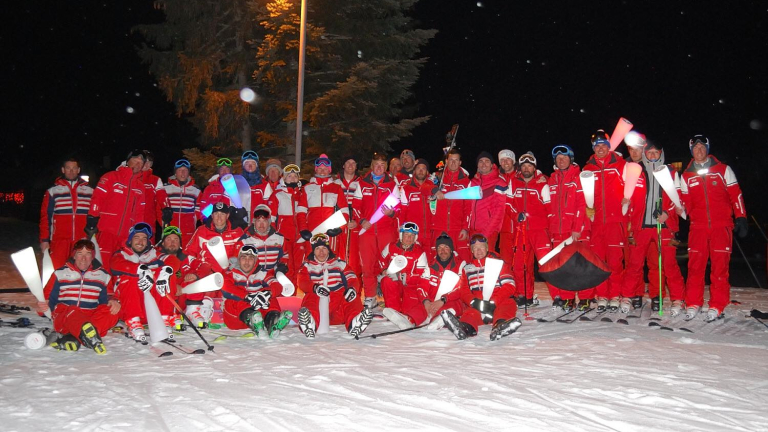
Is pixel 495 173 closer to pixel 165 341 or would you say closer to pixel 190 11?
pixel 165 341

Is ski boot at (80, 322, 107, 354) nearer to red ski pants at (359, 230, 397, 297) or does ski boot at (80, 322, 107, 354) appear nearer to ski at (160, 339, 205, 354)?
ski at (160, 339, 205, 354)

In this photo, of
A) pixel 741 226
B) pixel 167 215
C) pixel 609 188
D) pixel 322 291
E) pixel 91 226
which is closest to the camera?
pixel 322 291

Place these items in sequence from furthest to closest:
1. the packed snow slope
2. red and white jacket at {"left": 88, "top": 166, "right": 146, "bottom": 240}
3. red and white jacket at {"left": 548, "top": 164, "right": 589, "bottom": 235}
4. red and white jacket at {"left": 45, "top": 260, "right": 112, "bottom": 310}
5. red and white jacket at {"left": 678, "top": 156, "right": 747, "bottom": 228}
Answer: red and white jacket at {"left": 88, "top": 166, "right": 146, "bottom": 240}
red and white jacket at {"left": 548, "top": 164, "right": 589, "bottom": 235}
red and white jacket at {"left": 678, "top": 156, "right": 747, "bottom": 228}
red and white jacket at {"left": 45, "top": 260, "right": 112, "bottom": 310}
the packed snow slope

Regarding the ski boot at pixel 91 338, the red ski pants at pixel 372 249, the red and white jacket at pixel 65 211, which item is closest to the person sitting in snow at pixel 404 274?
the red ski pants at pixel 372 249

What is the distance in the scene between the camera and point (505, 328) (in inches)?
276

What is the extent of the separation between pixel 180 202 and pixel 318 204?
2334 mm

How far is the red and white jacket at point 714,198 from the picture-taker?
322 inches

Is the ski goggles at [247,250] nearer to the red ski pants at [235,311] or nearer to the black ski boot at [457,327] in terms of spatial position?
the red ski pants at [235,311]

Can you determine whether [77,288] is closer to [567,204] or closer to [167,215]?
[167,215]

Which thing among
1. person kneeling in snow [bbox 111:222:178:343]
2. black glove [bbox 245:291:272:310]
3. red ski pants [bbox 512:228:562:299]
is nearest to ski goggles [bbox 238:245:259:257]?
black glove [bbox 245:291:272:310]

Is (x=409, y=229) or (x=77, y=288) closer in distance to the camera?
(x=77, y=288)

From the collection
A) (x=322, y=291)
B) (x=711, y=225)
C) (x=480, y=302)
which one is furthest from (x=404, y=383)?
(x=711, y=225)

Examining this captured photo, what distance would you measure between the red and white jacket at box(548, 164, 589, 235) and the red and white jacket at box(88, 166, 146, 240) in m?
5.80

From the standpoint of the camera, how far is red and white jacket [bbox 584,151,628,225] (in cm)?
859
